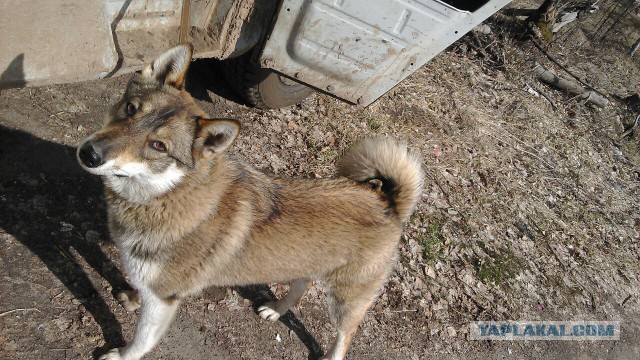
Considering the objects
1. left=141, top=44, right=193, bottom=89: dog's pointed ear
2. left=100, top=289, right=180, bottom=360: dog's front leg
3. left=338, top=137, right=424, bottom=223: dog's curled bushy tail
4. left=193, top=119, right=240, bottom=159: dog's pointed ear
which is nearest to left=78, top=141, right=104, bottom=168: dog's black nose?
left=193, top=119, right=240, bottom=159: dog's pointed ear

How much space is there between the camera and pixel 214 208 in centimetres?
319

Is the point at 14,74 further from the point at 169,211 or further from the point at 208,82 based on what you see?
the point at 208,82

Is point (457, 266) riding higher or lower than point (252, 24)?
lower

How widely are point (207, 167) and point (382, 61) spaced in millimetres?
2471

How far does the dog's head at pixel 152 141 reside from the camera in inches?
110

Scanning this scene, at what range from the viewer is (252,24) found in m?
4.70

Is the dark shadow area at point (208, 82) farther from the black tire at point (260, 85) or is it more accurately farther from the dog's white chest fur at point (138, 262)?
the dog's white chest fur at point (138, 262)

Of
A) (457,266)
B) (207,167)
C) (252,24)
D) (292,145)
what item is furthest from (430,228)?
(207,167)

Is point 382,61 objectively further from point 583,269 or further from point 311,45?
point 583,269

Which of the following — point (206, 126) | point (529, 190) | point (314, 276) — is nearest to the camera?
point (206, 126)

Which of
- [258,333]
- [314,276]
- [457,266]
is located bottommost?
[258,333]

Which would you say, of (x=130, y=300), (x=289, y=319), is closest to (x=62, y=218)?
(x=130, y=300)

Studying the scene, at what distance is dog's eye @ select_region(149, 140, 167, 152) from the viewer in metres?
2.90

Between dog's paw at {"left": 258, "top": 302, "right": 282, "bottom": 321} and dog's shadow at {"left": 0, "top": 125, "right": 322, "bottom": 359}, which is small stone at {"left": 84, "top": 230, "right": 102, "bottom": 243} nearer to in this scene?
dog's shadow at {"left": 0, "top": 125, "right": 322, "bottom": 359}
